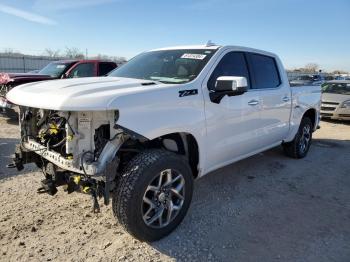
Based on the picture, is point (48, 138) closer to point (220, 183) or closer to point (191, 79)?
point (191, 79)

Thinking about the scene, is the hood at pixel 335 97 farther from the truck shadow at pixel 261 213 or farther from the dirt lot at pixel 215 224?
the dirt lot at pixel 215 224

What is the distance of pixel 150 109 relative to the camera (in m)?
3.37

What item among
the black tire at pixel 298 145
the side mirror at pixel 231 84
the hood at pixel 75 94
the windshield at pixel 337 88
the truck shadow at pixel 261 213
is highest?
Result: the side mirror at pixel 231 84

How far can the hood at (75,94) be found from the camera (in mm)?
3033

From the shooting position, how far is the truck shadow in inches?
138

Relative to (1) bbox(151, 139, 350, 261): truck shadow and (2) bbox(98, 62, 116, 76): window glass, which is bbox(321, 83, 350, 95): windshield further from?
(2) bbox(98, 62, 116, 76): window glass

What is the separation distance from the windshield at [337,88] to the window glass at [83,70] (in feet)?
29.5

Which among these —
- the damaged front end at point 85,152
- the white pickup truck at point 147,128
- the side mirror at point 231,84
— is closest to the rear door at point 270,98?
the white pickup truck at point 147,128

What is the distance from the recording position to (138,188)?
325cm

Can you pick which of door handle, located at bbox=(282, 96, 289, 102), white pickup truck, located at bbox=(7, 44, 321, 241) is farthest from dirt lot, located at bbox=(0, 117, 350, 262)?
door handle, located at bbox=(282, 96, 289, 102)

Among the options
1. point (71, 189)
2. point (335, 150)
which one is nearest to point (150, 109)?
point (71, 189)

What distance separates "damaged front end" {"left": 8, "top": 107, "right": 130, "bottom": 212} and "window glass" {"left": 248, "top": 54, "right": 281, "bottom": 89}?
2.51 meters

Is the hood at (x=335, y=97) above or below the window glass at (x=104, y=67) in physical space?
below

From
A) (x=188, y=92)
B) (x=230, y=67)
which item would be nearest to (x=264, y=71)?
(x=230, y=67)
